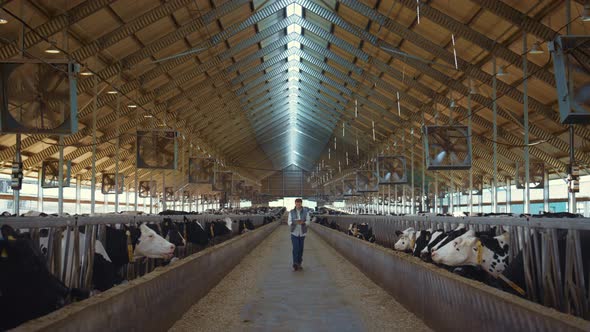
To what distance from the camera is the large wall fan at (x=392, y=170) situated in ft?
111

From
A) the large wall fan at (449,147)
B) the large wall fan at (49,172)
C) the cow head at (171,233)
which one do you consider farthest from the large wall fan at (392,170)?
the cow head at (171,233)

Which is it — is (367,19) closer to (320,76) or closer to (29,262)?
(320,76)

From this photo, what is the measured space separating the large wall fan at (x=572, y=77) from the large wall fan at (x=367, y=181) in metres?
31.0

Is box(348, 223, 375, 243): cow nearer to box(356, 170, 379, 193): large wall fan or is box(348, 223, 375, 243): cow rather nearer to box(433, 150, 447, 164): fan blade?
box(433, 150, 447, 164): fan blade

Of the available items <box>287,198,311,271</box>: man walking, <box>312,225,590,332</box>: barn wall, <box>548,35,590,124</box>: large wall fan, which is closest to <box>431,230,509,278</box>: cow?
<box>312,225,590,332</box>: barn wall

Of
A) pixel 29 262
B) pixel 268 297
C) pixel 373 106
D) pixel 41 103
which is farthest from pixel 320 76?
pixel 29 262

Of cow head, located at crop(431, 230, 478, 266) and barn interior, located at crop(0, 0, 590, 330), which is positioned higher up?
barn interior, located at crop(0, 0, 590, 330)

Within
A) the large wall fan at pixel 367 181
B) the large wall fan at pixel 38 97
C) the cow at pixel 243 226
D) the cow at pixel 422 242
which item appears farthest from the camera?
the large wall fan at pixel 367 181

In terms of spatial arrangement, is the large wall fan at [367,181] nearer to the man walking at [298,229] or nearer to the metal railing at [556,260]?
the man walking at [298,229]

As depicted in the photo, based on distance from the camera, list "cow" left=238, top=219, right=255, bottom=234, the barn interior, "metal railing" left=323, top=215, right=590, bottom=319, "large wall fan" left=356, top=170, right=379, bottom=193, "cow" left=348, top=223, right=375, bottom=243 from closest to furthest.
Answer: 1. "metal railing" left=323, top=215, right=590, bottom=319
2. the barn interior
3. "cow" left=348, top=223, right=375, bottom=243
4. "cow" left=238, top=219, right=255, bottom=234
5. "large wall fan" left=356, top=170, right=379, bottom=193

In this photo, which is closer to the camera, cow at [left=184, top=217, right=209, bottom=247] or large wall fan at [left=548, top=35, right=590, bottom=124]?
large wall fan at [left=548, top=35, right=590, bottom=124]

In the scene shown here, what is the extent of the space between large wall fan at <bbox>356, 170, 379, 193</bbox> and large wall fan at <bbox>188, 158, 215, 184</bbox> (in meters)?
12.1

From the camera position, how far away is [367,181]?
42.9 meters

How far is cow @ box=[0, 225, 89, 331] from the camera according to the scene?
4051 millimetres
